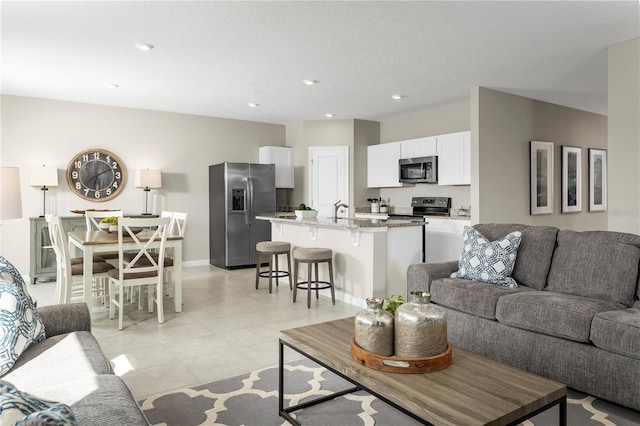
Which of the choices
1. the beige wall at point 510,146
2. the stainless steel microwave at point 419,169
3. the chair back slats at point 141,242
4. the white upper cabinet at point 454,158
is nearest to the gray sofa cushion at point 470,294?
the chair back slats at point 141,242

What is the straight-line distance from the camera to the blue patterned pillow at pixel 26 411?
74cm

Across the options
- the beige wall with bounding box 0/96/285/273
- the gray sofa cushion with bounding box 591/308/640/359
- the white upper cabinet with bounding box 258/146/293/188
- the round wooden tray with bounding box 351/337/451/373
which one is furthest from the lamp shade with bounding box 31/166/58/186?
the gray sofa cushion with bounding box 591/308/640/359

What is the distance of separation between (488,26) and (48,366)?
3.72m

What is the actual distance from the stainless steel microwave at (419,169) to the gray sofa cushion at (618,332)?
430 centimetres

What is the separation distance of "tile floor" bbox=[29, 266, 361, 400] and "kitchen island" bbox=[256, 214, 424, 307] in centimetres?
25

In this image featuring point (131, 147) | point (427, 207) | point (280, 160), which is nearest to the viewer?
point (131, 147)

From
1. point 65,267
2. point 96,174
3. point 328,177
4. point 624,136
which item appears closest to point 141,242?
point 65,267

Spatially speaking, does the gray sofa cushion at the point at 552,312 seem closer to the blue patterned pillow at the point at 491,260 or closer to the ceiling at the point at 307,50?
the blue patterned pillow at the point at 491,260

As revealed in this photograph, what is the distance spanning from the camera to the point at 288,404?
238 centimetres

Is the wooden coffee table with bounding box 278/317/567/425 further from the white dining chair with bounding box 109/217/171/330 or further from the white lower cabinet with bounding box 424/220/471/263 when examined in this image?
the white lower cabinet with bounding box 424/220/471/263

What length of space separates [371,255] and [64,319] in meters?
2.84

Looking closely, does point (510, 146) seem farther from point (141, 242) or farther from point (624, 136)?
point (141, 242)

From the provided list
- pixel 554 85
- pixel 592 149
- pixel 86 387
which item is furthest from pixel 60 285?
pixel 592 149

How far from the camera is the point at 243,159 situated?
7.79 m
